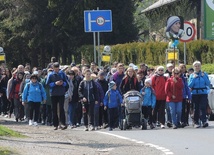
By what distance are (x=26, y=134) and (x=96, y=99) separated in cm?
280

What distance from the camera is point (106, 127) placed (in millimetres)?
25203

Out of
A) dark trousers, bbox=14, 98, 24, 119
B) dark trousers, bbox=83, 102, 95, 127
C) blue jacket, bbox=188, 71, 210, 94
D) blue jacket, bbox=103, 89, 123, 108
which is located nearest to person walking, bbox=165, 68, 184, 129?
blue jacket, bbox=188, 71, 210, 94

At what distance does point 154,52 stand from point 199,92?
83.1ft

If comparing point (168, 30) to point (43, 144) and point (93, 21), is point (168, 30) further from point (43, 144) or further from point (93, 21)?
point (43, 144)

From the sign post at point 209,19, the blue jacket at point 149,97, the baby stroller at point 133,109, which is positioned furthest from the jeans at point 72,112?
the sign post at point 209,19

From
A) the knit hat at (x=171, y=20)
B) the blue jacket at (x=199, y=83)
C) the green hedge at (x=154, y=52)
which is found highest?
the knit hat at (x=171, y=20)

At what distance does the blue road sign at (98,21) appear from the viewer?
33969 mm

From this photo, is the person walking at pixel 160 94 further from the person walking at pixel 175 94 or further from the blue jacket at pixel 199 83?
the blue jacket at pixel 199 83

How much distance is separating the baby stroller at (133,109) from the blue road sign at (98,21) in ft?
34.4

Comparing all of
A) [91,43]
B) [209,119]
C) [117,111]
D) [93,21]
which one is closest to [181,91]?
[117,111]

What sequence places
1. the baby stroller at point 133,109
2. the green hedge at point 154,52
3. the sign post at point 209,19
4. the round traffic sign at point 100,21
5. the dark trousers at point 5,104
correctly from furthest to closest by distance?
the green hedge at point 154,52, the sign post at point 209,19, the round traffic sign at point 100,21, the dark trousers at point 5,104, the baby stroller at point 133,109

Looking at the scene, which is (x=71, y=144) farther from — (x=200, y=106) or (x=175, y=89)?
(x=200, y=106)

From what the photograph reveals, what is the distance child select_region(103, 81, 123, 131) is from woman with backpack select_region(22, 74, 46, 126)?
300 cm

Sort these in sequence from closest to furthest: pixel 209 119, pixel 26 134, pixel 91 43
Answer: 1. pixel 26 134
2. pixel 209 119
3. pixel 91 43
